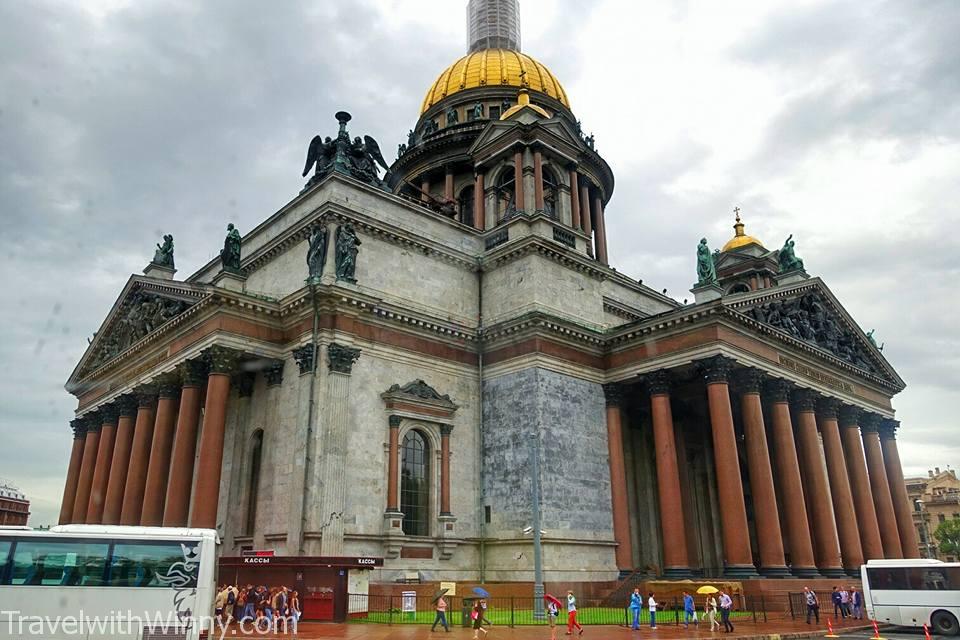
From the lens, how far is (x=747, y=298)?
113ft

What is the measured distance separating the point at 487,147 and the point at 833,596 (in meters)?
28.5

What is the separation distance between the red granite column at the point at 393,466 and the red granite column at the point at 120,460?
49.7 ft

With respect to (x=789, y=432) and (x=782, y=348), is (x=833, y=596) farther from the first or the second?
(x=782, y=348)

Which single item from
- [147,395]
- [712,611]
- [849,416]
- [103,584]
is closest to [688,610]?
[712,611]

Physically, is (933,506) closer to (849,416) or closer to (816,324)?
(849,416)

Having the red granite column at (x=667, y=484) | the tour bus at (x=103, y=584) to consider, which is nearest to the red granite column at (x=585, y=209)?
the red granite column at (x=667, y=484)

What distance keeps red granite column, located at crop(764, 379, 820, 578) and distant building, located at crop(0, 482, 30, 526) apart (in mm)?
115787

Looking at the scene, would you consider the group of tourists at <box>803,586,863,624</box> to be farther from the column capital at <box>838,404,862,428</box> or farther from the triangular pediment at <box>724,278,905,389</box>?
the column capital at <box>838,404,862,428</box>

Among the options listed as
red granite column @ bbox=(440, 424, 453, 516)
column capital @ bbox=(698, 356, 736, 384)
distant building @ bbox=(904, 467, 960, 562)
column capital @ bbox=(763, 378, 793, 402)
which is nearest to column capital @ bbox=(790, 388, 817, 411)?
column capital @ bbox=(763, 378, 793, 402)

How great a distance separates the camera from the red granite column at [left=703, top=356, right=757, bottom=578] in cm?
3042

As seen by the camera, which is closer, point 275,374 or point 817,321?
point 275,374

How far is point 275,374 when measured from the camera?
103 feet

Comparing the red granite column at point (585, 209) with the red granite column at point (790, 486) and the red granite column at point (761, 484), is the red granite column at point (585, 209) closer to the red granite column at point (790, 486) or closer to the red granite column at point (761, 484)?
the red granite column at point (790, 486)

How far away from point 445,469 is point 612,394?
916 cm
